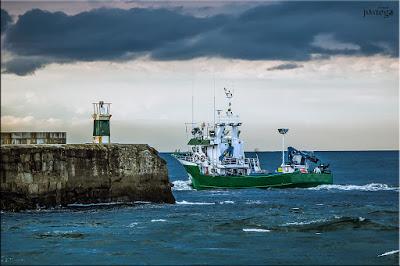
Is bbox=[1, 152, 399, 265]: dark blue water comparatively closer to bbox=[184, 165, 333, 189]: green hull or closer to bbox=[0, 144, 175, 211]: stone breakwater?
bbox=[0, 144, 175, 211]: stone breakwater

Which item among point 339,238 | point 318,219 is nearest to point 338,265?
point 339,238

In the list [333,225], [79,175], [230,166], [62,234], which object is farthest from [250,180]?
[62,234]

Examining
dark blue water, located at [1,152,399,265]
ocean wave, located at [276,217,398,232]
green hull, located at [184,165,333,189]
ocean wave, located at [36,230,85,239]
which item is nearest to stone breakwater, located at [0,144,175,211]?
dark blue water, located at [1,152,399,265]

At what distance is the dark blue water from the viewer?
76.2 ft

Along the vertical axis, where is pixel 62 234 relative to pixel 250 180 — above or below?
below

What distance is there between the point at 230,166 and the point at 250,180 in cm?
213

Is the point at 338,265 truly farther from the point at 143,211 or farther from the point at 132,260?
the point at 143,211

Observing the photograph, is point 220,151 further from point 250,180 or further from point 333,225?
point 333,225

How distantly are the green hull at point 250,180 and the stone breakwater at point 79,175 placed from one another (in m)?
17.6

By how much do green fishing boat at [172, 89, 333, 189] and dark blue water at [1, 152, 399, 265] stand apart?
658 inches

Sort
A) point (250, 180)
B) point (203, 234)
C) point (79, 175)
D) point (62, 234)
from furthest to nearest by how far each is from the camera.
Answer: point (250, 180)
point (79, 175)
point (203, 234)
point (62, 234)

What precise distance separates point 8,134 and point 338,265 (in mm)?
23549

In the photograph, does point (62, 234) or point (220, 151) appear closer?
point (62, 234)

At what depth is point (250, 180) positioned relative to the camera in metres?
59.6
